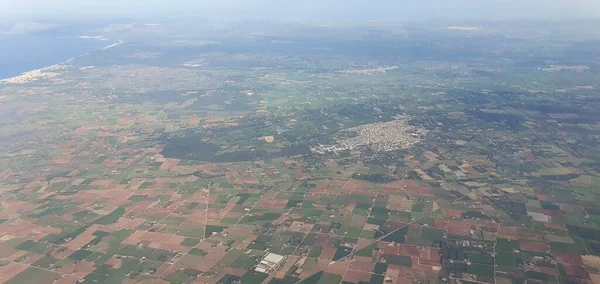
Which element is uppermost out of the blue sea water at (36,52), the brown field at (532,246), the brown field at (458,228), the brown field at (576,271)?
the brown field at (576,271)

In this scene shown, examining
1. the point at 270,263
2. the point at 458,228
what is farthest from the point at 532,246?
the point at 270,263

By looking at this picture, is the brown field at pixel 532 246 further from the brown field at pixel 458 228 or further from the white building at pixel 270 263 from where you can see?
the white building at pixel 270 263

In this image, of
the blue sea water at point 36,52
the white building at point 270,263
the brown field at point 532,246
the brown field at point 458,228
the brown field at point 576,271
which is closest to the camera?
the brown field at point 576,271

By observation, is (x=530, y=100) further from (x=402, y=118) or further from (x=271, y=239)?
(x=271, y=239)

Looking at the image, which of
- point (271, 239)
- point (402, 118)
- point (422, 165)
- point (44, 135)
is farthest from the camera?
point (402, 118)

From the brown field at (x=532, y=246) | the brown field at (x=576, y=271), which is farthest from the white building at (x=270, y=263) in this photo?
the brown field at (x=576, y=271)

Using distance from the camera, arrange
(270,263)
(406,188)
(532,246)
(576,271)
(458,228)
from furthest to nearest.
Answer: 1. (406,188)
2. (458,228)
3. (532,246)
4. (270,263)
5. (576,271)

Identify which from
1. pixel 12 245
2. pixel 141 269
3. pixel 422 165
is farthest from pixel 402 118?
pixel 12 245

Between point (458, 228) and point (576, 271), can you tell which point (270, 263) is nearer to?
point (458, 228)

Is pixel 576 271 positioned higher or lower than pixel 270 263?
higher
